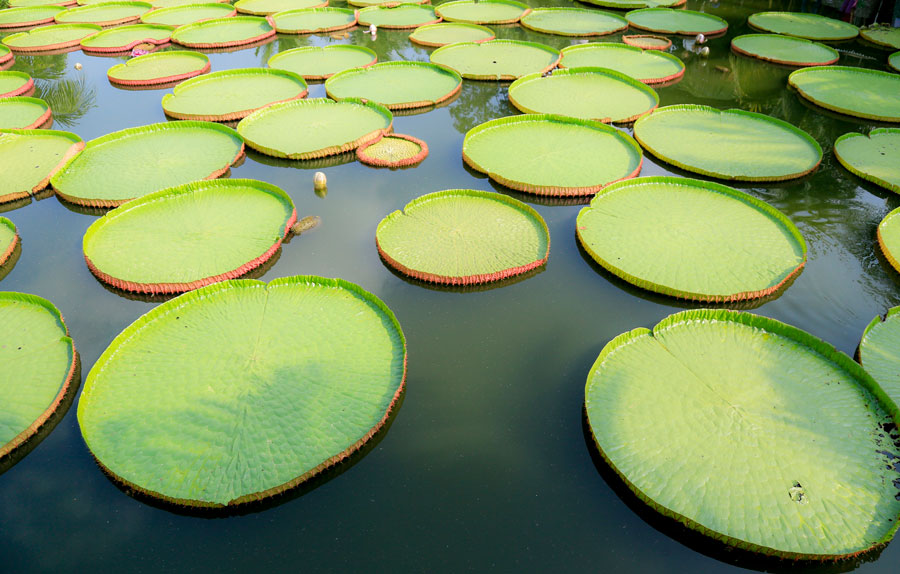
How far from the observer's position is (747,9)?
997 cm

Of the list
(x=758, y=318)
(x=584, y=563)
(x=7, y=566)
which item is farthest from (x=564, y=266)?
(x=7, y=566)

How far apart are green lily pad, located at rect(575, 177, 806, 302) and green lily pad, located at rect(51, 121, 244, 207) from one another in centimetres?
357

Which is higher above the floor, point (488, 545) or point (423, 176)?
point (423, 176)

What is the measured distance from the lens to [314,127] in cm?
575

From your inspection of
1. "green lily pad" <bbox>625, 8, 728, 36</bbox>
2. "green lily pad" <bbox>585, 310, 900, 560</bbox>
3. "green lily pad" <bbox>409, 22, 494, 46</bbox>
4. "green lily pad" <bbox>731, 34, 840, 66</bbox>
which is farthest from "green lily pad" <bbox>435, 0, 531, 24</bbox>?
"green lily pad" <bbox>585, 310, 900, 560</bbox>

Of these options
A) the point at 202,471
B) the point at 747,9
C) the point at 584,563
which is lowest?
the point at 584,563

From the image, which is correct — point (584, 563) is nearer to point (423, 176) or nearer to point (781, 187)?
point (423, 176)

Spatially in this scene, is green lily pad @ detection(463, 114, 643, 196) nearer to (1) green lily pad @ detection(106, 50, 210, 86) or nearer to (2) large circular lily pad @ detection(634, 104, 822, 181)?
(2) large circular lily pad @ detection(634, 104, 822, 181)

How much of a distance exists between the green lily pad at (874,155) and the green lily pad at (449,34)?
17.5 ft

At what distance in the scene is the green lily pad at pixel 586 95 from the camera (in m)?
6.09

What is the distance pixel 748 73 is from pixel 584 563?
24.7ft

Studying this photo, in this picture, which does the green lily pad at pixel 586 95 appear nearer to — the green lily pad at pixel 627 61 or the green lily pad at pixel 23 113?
the green lily pad at pixel 627 61

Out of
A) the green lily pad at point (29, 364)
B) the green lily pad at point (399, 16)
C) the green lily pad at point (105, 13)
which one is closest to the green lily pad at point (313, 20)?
the green lily pad at point (399, 16)

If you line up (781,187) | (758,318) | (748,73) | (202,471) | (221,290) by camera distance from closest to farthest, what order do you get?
1. (202,471)
2. (758,318)
3. (221,290)
4. (781,187)
5. (748,73)
